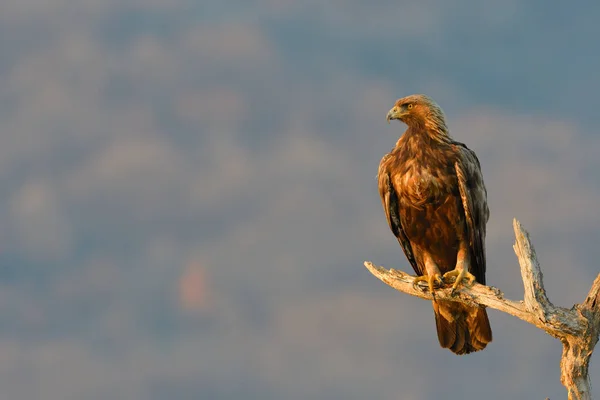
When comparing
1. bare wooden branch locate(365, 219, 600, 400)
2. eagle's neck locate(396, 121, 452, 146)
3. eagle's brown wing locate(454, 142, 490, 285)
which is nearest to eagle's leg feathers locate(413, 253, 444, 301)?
eagle's brown wing locate(454, 142, 490, 285)

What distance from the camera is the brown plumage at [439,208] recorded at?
12578 millimetres

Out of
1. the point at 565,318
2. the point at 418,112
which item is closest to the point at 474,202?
the point at 418,112

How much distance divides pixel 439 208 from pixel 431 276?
119 centimetres

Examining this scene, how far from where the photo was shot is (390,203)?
13.1m

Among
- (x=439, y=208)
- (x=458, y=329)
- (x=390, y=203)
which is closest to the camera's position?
(x=439, y=208)

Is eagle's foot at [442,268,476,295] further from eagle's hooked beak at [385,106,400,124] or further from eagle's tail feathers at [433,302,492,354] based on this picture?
eagle's hooked beak at [385,106,400,124]

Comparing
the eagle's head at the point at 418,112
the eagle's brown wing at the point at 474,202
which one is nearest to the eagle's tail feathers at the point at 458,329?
the eagle's brown wing at the point at 474,202

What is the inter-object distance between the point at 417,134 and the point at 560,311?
355 cm

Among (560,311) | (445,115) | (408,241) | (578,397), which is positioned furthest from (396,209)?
(578,397)

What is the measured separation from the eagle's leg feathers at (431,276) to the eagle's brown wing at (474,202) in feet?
1.79

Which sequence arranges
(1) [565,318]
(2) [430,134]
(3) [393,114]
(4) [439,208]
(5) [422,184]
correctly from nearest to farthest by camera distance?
(1) [565,318], (5) [422,184], (4) [439,208], (2) [430,134], (3) [393,114]

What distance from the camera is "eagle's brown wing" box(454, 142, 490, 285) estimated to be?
41.0ft

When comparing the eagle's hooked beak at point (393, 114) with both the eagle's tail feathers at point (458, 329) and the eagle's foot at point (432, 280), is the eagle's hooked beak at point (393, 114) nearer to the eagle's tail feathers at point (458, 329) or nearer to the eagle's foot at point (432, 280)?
the eagle's foot at point (432, 280)

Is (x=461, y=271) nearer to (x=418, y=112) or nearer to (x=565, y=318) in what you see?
(x=565, y=318)
